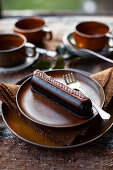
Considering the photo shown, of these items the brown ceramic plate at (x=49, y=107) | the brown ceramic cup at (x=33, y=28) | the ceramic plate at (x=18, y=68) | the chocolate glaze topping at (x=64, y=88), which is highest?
the chocolate glaze topping at (x=64, y=88)

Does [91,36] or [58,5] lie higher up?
[91,36]

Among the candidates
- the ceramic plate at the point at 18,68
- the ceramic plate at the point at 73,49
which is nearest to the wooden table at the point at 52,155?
the ceramic plate at the point at 18,68

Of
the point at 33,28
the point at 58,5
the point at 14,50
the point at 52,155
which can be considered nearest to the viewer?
the point at 52,155

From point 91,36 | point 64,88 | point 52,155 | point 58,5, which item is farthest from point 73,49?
point 58,5

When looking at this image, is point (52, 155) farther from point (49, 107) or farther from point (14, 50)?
point (14, 50)

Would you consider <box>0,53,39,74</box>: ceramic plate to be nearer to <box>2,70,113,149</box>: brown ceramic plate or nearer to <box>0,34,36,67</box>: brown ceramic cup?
<box>0,34,36,67</box>: brown ceramic cup

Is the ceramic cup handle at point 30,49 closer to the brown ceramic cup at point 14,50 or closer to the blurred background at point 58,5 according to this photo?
the brown ceramic cup at point 14,50

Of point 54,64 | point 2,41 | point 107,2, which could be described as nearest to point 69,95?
point 54,64
